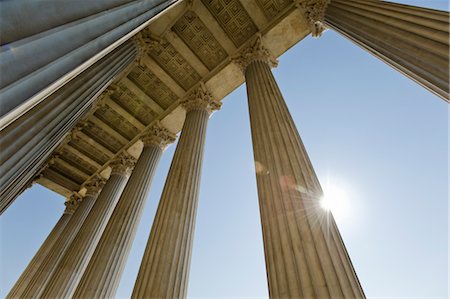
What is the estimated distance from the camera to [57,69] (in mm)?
3293

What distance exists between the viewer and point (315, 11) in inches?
442

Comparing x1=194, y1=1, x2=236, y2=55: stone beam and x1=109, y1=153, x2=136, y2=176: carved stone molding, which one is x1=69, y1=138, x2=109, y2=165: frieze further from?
x1=194, y1=1, x2=236, y2=55: stone beam

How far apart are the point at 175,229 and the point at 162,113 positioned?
11.5m

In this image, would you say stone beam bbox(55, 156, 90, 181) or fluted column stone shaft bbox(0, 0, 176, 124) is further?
stone beam bbox(55, 156, 90, 181)

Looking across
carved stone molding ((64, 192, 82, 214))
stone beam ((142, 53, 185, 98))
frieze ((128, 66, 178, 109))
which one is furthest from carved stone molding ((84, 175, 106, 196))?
stone beam ((142, 53, 185, 98))

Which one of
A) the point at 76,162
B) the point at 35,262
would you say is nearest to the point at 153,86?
the point at 76,162

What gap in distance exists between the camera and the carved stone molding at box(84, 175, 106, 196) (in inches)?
833

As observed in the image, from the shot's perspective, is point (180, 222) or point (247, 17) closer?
point (180, 222)

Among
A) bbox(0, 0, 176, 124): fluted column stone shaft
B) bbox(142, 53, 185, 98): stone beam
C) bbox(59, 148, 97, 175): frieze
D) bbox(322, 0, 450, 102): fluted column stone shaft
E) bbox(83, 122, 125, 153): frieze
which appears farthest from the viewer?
bbox(59, 148, 97, 175): frieze

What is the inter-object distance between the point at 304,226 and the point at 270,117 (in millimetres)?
4419

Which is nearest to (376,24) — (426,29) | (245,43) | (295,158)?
(426,29)

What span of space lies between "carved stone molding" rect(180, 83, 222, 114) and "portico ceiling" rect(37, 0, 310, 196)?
2.09 ft

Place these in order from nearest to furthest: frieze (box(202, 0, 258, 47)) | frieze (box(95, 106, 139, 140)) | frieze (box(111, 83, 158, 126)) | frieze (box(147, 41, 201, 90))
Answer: frieze (box(202, 0, 258, 47)) < frieze (box(147, 41, 201, 90)) < frieze (box(111, 83, 158, 126)) < frieze (box(95, 106, 139, 140))

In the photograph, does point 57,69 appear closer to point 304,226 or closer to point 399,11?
point 304,226
